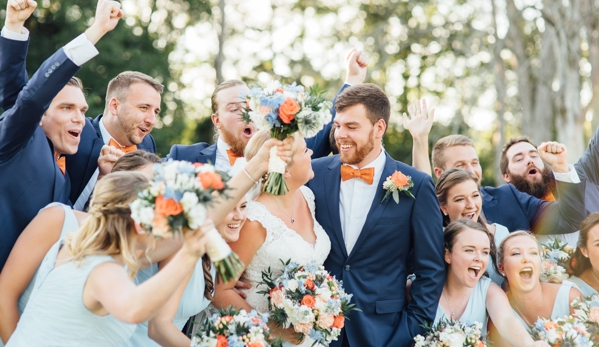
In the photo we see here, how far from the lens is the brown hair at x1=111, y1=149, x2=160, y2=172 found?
16.0 feet

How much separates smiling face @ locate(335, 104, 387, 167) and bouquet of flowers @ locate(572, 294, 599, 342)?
2.27 metres

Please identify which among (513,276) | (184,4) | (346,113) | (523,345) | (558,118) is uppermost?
(184,4)

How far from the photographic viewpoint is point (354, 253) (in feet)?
18.4

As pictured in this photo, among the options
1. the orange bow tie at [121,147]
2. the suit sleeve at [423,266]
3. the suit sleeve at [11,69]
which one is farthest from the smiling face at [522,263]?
the suit sleeve at [11,69]

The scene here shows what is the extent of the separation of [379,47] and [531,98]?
5166mm

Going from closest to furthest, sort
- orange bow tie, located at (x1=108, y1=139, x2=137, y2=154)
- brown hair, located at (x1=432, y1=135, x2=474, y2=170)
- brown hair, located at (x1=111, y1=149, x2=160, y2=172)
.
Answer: brown hair, located at (x1=111, y1=149, x2=160, y2=172), orange bow tie, located at (x1=108, y1=139, x2=137, y2=154), brown hair, located at (x1=432, y1=135, x2=474, y2=170)

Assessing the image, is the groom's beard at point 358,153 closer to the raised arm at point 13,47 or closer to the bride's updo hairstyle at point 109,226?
the bride's updo hairstyle at point 109,226

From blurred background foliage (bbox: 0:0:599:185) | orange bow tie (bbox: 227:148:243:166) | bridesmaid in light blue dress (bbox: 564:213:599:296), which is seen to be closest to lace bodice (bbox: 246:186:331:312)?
orange bow tie (bbox: 227:148:243:166)

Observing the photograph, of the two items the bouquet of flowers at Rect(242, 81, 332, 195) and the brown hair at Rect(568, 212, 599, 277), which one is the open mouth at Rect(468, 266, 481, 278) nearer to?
the brown hair at Rect(568, 212, 599, 277)

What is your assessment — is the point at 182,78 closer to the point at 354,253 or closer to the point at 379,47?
the point at 379,47

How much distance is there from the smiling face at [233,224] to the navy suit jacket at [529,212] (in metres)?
3.07

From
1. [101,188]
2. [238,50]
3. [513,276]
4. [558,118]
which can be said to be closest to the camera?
[101,188]

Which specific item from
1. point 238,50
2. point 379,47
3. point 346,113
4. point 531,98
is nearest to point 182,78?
point 238,50

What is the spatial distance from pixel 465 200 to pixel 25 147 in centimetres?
389
